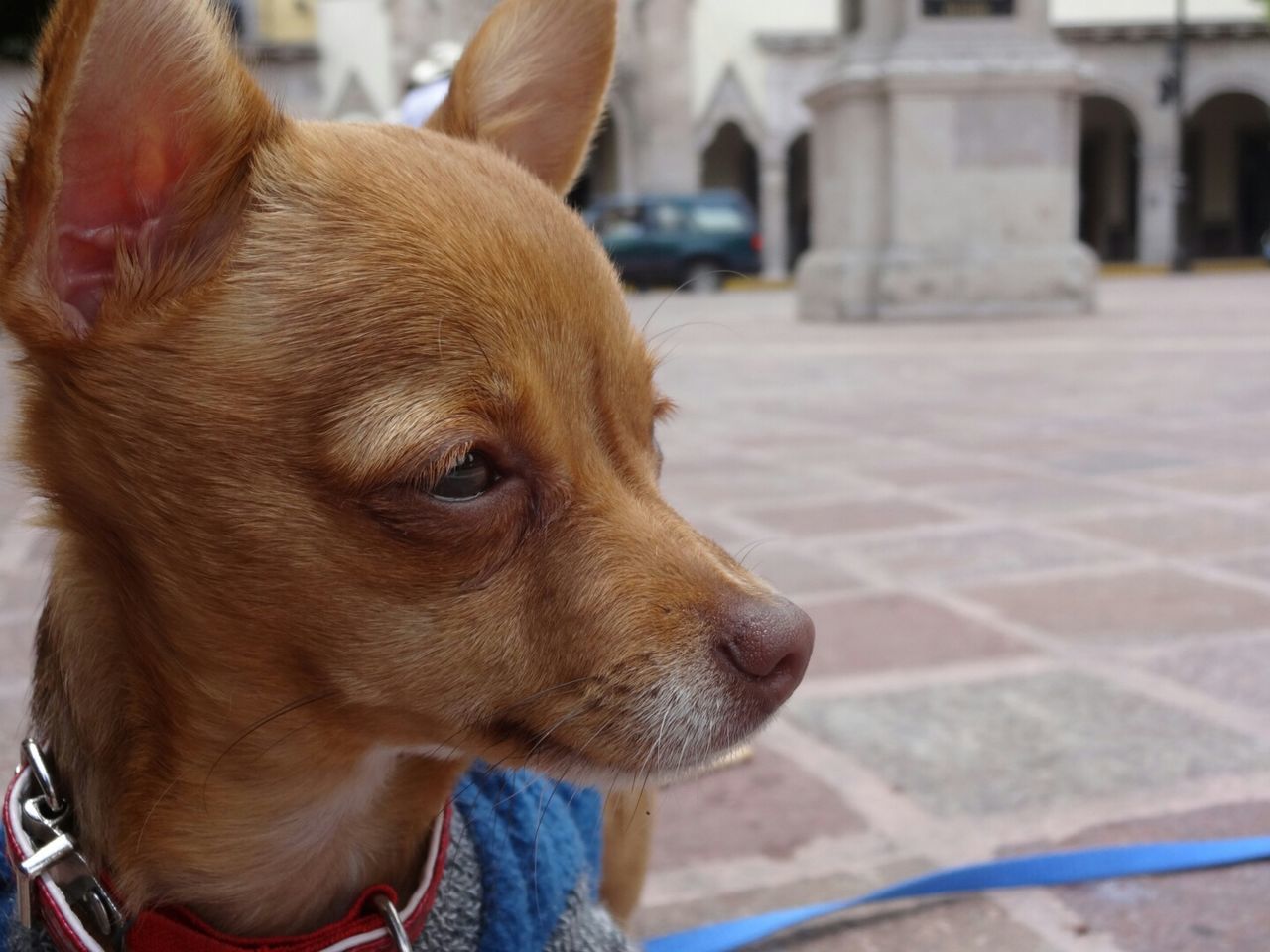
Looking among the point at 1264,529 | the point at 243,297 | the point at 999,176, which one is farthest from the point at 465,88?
the point at 999,176

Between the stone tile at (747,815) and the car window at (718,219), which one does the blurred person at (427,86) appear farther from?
the car window at (718,219)

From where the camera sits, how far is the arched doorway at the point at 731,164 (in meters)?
32.5

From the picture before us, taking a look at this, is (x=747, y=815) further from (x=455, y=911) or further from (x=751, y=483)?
(x=751, y=483)

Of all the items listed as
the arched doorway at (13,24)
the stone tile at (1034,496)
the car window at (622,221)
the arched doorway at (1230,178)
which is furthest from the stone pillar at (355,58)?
the stone tile at (1034,496)

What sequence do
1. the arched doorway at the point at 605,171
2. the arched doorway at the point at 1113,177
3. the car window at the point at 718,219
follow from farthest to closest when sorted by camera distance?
the arched doorway at the point at 1113,177 < the arched doorway at the point at 605,171 < the car window at the point at 718,219

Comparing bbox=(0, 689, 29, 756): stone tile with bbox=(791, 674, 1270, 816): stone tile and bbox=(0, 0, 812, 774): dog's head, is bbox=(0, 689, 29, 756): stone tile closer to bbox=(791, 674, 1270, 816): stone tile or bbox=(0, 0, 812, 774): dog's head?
bbox=(0, 0, 812, 774): dog's head

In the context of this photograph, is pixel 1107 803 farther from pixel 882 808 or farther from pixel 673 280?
pixel 673 280

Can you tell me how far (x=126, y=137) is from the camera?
1.36 m

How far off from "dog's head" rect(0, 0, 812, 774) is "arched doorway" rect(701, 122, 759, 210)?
3183cm

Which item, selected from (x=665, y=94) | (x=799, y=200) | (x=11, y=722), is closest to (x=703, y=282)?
(x=665, y=94)

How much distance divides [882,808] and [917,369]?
6.49m

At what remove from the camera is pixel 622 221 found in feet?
78.5

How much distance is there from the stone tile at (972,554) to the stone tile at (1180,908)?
62.7 inches

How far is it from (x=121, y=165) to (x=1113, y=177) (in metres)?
34.5
